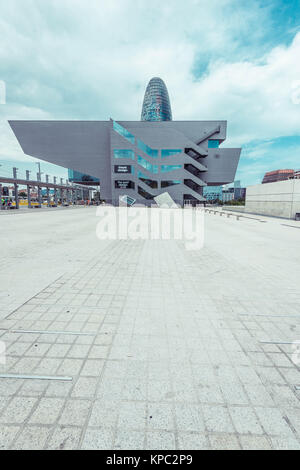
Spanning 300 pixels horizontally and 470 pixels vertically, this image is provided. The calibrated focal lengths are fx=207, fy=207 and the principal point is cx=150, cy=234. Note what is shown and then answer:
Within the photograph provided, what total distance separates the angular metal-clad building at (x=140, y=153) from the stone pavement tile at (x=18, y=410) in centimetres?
5272

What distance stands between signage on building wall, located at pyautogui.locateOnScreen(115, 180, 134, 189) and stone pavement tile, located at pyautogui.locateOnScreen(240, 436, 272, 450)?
53.9m

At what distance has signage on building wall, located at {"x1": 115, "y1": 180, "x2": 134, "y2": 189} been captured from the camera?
53250mm

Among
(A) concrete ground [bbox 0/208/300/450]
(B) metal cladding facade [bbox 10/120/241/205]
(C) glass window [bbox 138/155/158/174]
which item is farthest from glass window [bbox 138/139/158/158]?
(A) concrete ground [bbox 0/208/300/450]

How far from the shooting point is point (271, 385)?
2.41 metres

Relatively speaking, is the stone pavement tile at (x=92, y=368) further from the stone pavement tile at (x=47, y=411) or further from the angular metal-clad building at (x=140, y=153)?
the angular metal-clad building at (x=140, y=153)

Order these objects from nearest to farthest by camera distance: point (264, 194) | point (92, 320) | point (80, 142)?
point (92, 320) → point (264, 194) → point (80, 142)

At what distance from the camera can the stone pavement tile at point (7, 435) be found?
1742mm

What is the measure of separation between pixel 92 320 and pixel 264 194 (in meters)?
30.4

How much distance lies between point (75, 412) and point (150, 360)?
1.05 meters

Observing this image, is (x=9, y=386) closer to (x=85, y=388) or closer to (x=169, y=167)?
(x=85, y=388)

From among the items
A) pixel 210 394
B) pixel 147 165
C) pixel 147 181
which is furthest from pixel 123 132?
pixel 210 394

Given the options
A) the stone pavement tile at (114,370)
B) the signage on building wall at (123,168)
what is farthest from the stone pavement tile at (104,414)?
the signage on building wall at (123,168)
